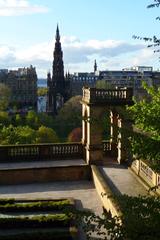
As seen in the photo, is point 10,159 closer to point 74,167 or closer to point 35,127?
point 74,167

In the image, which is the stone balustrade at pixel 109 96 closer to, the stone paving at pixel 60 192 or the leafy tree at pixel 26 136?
the stone paving at pixel 60 192

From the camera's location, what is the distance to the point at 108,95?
2555 centimetres

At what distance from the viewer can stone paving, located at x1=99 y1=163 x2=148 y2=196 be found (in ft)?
69.3

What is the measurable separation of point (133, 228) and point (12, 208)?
40.3 feet

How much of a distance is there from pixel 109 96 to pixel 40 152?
5.47 m

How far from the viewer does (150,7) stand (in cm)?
920

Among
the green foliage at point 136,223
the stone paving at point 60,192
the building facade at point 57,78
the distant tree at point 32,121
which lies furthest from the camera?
the building facade at point 57,78

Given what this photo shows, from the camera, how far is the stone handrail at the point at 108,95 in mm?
25266

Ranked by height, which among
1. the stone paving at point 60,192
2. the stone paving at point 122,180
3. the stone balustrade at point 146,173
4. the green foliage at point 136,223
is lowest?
the stone paving at point 60,192

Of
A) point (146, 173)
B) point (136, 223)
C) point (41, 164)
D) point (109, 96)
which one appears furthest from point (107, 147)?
point (136, 223)

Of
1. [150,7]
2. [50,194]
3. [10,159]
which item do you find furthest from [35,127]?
[150,7]

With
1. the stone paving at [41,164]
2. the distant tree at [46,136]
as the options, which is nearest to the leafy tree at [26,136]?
the distant tree at [46,136]

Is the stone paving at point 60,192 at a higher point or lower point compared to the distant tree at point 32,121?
higher

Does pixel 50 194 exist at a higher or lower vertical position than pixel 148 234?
lower
